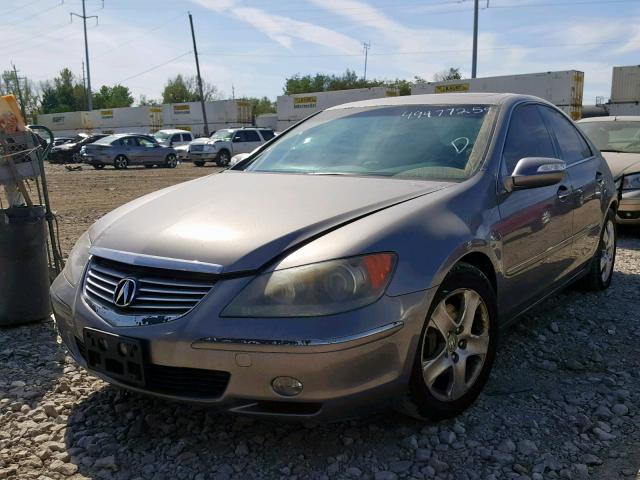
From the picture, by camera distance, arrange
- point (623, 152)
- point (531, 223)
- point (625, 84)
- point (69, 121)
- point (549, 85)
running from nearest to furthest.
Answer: point (531, 223), point (623, 152), point (549, 85), point (625, 84), point (69, 121)

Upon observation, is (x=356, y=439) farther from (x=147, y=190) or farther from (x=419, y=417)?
(x=147, y=190)

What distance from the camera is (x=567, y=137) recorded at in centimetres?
440

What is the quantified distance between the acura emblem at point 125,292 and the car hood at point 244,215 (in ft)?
0.47

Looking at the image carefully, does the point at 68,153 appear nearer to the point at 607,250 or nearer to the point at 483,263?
the point at 607,250

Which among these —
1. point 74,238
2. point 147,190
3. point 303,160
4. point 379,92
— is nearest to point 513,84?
point 379,92

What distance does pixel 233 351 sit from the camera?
2.25 metres

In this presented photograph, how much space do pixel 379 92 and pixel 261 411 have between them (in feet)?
112

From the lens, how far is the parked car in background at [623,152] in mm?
7258

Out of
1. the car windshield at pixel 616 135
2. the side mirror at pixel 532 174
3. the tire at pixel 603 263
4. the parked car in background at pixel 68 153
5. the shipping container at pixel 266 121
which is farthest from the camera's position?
the shipping container at pixel 266 121

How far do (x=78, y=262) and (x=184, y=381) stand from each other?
0.91 m

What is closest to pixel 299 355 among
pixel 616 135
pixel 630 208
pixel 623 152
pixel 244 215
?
pixel 244 215

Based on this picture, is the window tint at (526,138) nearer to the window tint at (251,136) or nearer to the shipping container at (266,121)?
the window tint at (251,136)

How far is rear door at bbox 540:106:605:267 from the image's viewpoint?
4109 millimetres

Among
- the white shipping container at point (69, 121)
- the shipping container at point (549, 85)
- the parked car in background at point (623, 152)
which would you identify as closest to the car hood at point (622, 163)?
the parked car in background at point (623, 152)
